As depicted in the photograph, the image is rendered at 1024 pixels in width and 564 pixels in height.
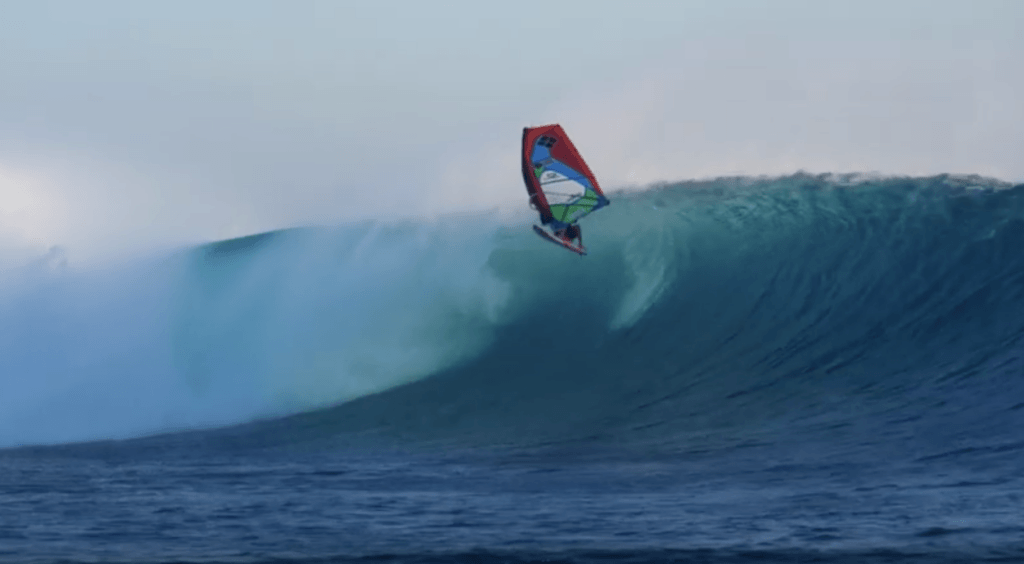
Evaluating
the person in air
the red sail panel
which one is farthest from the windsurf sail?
the person in air

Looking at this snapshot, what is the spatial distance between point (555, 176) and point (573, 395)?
8.29ft

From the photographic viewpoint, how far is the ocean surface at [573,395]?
707 centimetres

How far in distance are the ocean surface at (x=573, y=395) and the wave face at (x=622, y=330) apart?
0.05 metres

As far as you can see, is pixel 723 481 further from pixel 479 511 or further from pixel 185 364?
pixel 185 364

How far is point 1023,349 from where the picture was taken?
1153 cm

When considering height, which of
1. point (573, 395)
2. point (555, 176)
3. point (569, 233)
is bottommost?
point (573, 395)

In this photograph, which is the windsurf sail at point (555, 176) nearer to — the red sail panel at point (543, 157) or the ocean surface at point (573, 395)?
the red sail panel at point (543, 157)

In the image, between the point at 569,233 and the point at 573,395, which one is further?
the point at 569,233

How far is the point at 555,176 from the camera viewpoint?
13.5 metres

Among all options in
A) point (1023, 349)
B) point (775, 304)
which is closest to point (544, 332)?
point (775, 304)

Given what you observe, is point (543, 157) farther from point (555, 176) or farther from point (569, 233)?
point (569, 233)

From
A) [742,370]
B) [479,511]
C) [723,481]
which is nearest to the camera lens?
[479,511]

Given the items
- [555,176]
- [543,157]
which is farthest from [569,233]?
[543,157]

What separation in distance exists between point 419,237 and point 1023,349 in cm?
872
